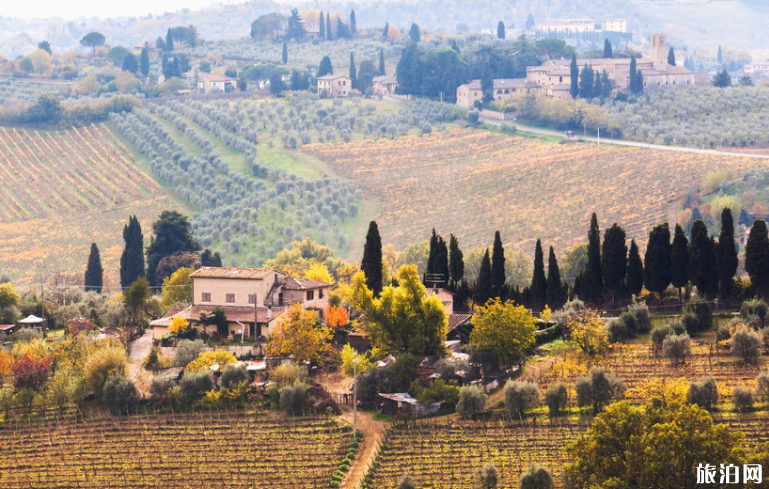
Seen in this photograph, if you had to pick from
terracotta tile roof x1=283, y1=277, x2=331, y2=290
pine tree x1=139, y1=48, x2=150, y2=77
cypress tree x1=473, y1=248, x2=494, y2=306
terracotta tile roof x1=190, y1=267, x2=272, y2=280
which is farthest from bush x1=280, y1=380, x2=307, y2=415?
pine tree x1=139, y1=48, x2=150, y2=77

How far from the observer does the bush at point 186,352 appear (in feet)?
220

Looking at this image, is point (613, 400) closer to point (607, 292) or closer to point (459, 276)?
point (607, 292)

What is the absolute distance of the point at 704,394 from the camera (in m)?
54.9

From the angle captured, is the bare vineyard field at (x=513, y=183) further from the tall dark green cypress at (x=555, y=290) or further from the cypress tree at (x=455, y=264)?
the tall dark green cypress at (x=555, y=290)

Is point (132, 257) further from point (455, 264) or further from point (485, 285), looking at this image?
point (485, 285)

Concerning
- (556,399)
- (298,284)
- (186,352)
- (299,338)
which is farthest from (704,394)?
(186,352)

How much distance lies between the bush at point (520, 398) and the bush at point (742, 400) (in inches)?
345

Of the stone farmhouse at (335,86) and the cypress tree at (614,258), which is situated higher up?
the stone farmhouse at (335,86)

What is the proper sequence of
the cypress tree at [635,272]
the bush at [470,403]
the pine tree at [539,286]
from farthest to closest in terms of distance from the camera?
the pine tree at [539,286] → the cypress tree at [635,272] → the bush at [470,403]

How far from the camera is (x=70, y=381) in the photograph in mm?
65375

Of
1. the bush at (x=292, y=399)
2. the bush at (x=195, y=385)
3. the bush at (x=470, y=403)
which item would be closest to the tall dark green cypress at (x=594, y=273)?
the bush at (x=470, y=403)

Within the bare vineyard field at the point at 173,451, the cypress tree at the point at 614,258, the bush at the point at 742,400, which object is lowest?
the bare vineyard field at the point at 173,451

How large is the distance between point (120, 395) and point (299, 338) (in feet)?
31.1

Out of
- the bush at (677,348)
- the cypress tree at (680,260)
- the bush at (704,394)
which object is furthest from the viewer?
the cypress tree at (680,260)
